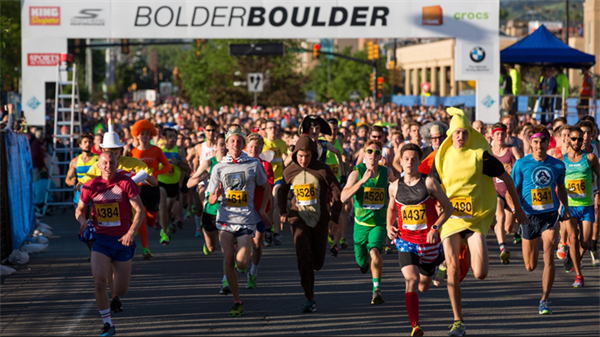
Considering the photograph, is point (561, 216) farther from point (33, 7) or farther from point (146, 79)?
point (146, 79)

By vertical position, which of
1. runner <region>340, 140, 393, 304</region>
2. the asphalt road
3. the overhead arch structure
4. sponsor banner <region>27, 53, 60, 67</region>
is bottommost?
the asphalt road

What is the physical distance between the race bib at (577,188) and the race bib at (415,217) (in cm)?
382

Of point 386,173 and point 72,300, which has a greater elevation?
point 386,173

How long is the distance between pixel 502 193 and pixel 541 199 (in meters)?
3.81

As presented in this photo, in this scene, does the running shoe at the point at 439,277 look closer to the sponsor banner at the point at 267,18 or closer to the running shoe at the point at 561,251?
the running shoe at the point at 561,251

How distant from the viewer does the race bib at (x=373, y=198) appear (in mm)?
9008

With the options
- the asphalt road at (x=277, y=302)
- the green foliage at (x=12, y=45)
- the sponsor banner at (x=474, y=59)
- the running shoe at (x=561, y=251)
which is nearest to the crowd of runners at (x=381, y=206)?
the asphalt road at (x=277, y=302)

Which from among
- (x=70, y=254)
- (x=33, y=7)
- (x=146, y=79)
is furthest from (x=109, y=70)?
(x=70, y=254)

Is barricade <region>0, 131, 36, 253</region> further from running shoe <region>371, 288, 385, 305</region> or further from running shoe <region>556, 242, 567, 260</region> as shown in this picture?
running shoe <region>556, 242, 567, 260</region>

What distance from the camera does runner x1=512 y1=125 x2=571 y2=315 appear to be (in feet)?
28.7

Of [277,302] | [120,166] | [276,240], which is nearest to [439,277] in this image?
[277,302]

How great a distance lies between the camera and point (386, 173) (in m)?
9.87

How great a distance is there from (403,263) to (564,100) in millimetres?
14712

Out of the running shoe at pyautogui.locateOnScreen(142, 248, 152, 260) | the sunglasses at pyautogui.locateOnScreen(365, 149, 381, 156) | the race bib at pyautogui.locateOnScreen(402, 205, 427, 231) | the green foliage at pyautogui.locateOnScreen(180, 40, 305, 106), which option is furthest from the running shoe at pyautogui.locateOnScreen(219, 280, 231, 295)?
the green foliage at pyautogui.locateOnScreen(180, 40, 305, 106)
